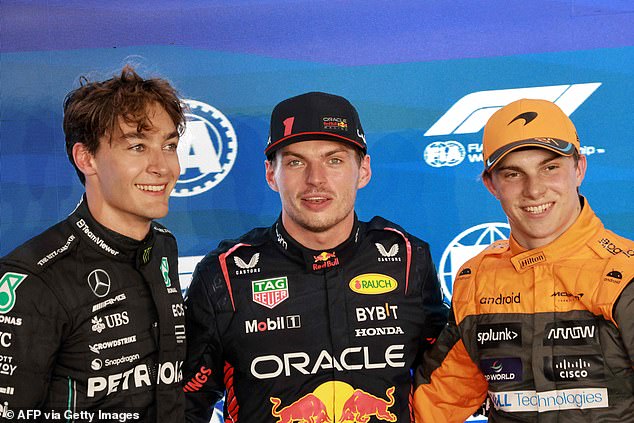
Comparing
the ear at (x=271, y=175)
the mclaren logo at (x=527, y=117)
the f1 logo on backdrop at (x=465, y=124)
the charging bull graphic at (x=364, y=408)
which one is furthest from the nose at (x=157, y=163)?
the f1 logo on backdrop at (x=465, y=124)

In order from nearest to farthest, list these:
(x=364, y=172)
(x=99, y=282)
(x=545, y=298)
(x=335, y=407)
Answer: (x=99, y=282), (x=545, y=298), (x=335, y=407), (x=364, y=172)

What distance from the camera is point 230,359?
222 cm

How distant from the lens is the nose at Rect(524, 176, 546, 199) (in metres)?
1.97

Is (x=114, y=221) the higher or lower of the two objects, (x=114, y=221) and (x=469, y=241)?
the lower

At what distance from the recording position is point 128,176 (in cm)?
192

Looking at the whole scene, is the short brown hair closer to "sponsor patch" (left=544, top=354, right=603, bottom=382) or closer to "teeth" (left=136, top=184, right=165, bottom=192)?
"teeth" (left=136, top=184, right=165, bottom=192)

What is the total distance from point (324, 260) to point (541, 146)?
2.32 ft

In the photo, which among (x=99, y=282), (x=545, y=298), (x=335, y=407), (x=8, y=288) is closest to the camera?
(x=8, y=288)

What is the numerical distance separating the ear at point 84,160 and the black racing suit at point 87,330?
10 centimetres

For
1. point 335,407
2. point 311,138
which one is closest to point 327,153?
point 311,138

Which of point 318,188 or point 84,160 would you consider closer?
point 84,160

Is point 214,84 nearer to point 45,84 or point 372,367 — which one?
point 45,84

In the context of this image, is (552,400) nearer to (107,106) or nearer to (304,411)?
(304,411)

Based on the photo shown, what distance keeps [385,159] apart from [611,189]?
37.4 inches
